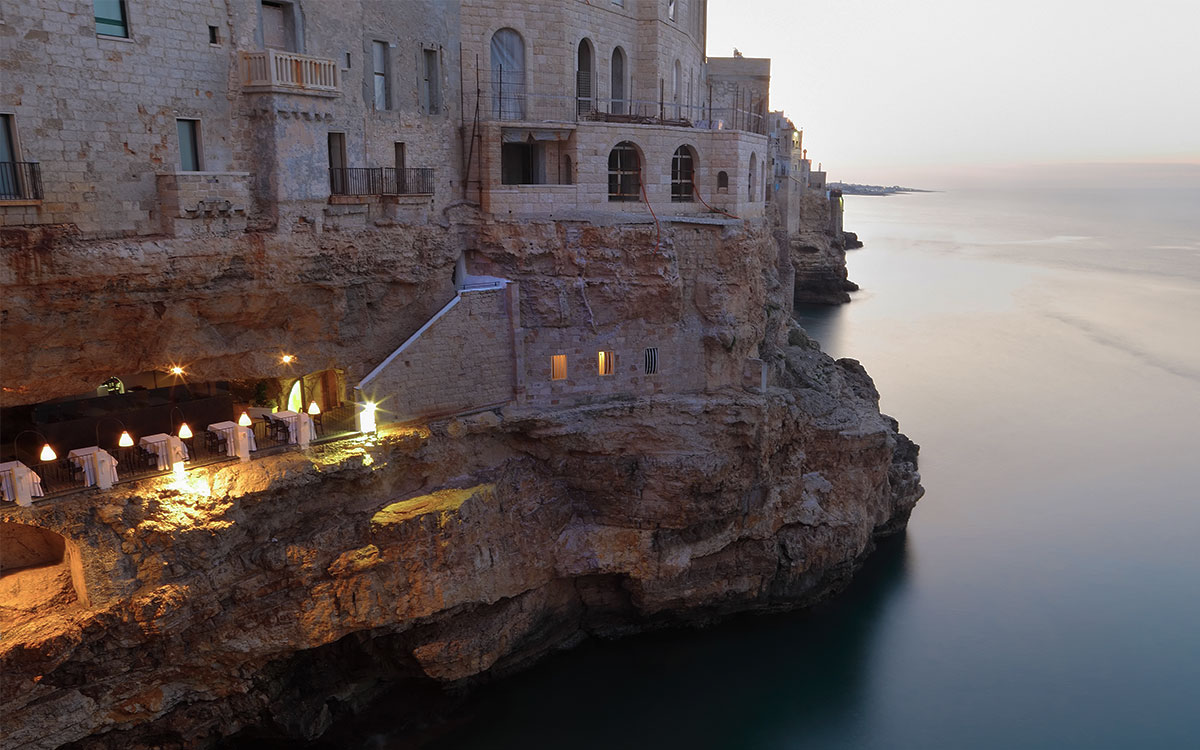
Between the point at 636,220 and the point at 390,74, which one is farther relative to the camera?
the point at 636,220

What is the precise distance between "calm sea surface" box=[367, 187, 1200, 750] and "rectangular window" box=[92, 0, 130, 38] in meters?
15.4

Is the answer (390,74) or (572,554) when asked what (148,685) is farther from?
(390,74)

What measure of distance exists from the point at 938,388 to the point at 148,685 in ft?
135

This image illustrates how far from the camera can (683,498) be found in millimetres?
23266

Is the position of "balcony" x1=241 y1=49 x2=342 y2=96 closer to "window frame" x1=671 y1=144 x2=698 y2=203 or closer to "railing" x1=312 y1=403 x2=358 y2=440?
"railing" x1=312 y1=403 x2=358 y2=440

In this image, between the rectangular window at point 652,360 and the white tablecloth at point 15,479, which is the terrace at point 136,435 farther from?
the rectangular window at point 652,360

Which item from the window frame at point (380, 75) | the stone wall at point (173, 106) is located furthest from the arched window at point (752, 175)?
the window frame at point (380, 75)

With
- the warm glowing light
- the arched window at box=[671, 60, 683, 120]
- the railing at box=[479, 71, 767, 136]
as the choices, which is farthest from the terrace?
the arched window at box=[671, 60, 683, 120]

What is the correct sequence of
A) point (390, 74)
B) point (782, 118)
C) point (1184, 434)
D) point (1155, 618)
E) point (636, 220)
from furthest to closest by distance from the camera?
point (782, 118)
point (1184, 434)
point (1155, 618)
point (636, 220)
point (390, 74)

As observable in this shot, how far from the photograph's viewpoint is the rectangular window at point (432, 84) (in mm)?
23078

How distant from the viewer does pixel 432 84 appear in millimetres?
23281

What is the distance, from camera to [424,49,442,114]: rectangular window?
23.1 m

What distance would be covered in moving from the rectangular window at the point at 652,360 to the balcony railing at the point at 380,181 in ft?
22.7

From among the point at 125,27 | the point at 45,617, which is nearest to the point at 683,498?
the point at 45,617
